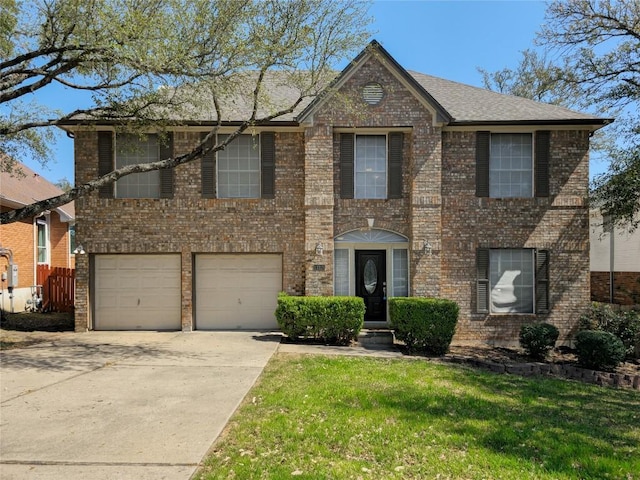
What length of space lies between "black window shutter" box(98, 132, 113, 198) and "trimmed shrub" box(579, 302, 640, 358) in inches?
536

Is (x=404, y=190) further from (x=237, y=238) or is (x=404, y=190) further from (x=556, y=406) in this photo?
(x=556, y=406)

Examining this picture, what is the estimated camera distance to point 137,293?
39.9ft

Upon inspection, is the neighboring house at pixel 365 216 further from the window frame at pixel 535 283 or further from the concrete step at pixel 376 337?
the concrete step at pixel 376 337

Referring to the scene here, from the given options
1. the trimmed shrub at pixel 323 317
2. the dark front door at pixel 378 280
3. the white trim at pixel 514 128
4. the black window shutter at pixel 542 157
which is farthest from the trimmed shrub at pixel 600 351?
the white trim at pixel 514 128

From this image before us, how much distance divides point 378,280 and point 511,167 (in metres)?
4.93

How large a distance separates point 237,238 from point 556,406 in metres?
8.39

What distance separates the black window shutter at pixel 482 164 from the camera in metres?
11.9

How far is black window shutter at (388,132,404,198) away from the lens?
1187cm

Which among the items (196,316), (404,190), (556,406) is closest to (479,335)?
(404,190)

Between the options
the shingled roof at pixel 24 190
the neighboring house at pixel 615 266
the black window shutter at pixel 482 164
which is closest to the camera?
the black window shutter at pixel 482 164

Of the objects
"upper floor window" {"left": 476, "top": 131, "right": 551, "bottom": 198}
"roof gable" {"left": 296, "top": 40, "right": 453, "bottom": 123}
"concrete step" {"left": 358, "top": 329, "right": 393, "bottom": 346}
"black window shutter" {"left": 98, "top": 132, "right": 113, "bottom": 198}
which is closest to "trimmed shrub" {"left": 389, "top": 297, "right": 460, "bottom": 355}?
"concrete step" {"left": 358, "top": 329, "right": 393, "bottom": 346}

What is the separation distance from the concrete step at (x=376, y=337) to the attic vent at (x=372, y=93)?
20.4 feet

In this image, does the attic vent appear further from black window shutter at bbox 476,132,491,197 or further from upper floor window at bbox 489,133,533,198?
upper floor window at bbox 489,133,533,198

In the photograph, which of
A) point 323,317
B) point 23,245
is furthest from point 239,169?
point 23,245
